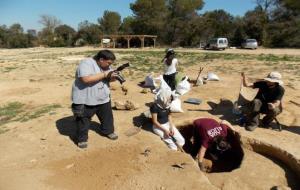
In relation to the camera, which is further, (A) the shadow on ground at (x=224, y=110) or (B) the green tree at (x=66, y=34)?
(B) the green tree at (x=66, y=34)

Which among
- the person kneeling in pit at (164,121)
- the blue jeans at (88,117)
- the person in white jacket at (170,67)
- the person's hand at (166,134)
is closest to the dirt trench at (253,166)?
the person kneeling in pit at (164,121)

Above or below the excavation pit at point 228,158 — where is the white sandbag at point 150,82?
above

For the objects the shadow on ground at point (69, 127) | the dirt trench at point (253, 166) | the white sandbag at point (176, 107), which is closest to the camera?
the dirt trench at point (253, 166)

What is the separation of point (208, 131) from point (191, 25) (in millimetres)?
38380

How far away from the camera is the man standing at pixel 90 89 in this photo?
5344 mm

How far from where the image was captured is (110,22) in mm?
52469

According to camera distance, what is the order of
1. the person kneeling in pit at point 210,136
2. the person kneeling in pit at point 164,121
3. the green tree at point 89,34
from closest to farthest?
1. the person kneeling in pit at point 210,136
2. the person kneeling in pit at point 164,121
3. the green tree at point 89,34

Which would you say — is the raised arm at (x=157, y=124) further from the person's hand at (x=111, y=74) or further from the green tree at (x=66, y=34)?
the green tree at (x=66, y=34)

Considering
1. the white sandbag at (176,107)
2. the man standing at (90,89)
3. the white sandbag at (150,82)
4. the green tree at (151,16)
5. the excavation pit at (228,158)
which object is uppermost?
the green tree at (151,16)

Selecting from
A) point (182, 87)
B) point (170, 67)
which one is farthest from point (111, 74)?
point (182, 87)

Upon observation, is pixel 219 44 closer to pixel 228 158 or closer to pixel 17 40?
pixel 228 158

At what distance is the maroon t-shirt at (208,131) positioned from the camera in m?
5.64

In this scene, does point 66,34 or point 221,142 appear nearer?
point 221,142

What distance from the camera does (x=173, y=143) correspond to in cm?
599
